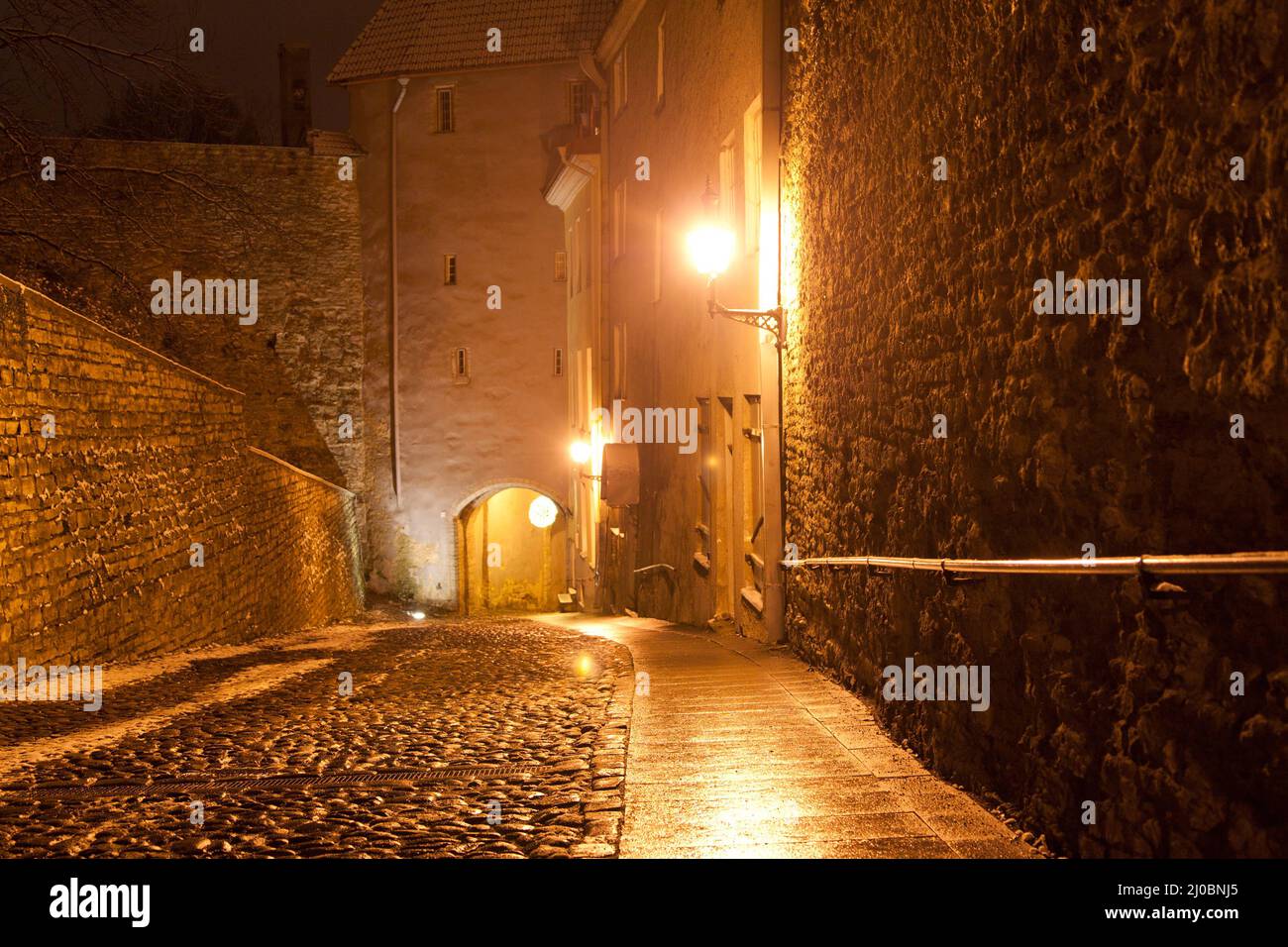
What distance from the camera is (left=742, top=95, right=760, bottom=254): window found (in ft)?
34.3

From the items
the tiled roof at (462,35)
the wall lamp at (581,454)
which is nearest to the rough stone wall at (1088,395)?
the wall lamp at (581,454)

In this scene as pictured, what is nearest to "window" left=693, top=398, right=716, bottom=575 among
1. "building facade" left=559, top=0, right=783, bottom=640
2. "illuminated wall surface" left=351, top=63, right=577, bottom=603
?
"building facade" left=559, top=0, right=783, bottom=640

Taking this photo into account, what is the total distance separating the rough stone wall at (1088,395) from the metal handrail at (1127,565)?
0.38 feet

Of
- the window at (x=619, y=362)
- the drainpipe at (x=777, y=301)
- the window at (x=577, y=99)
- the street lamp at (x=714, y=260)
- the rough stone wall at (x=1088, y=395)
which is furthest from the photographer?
the window at (x=577, y=99)

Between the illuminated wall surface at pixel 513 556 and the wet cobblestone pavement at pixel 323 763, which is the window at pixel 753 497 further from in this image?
the illuminated wall surface at pixel 513 556

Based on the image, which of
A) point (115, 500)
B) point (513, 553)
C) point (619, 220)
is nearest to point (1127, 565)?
point (115, 500)

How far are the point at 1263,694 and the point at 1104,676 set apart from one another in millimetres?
862

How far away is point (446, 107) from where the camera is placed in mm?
28297

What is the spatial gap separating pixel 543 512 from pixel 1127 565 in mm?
25873

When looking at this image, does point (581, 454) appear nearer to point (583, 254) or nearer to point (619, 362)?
point (583, 254)

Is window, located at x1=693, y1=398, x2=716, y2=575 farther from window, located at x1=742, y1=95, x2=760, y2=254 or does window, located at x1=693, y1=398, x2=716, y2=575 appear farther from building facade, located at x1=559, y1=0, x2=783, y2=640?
window, located at x1=742, y1=95, x2=760, y2=254

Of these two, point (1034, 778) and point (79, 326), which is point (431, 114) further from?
point (1034, 778)

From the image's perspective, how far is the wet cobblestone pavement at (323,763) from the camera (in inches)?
189
